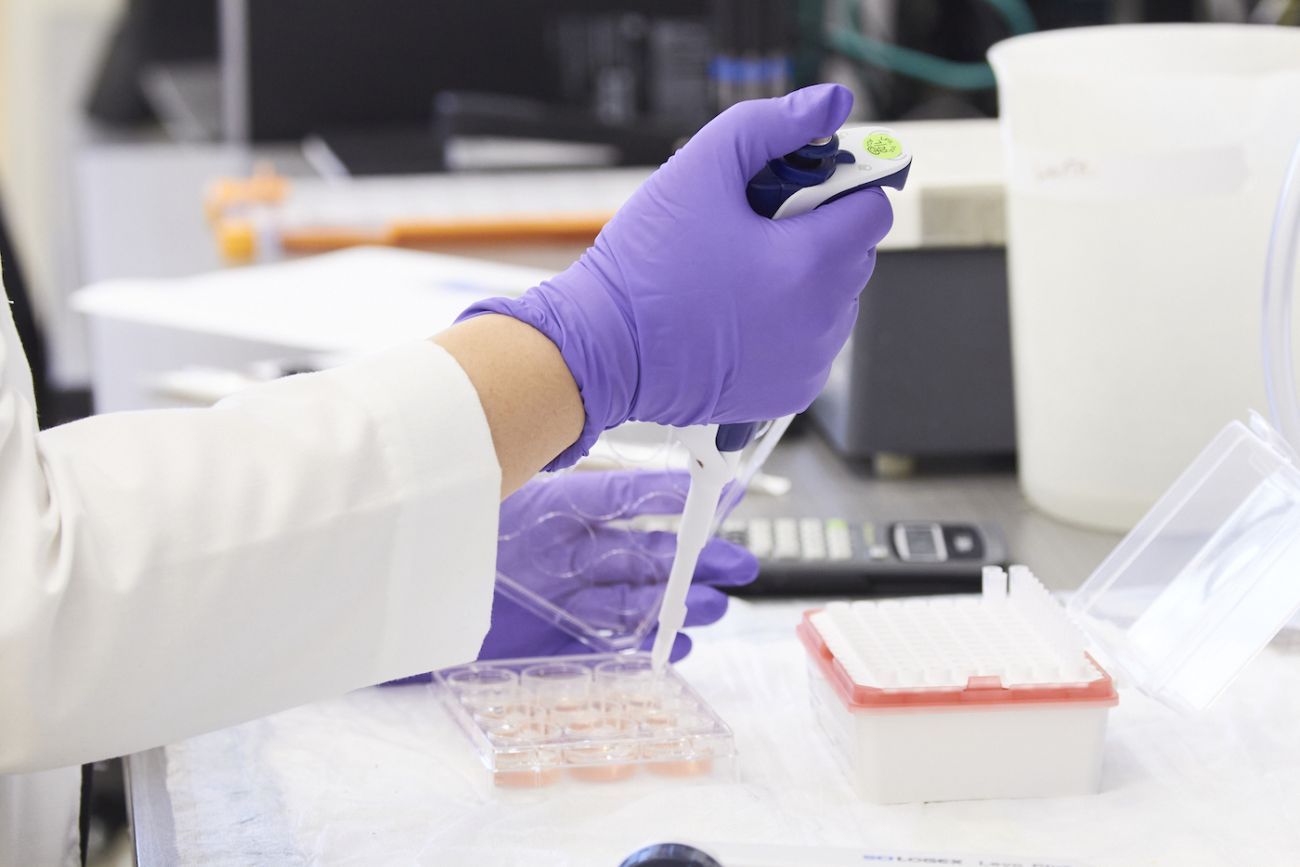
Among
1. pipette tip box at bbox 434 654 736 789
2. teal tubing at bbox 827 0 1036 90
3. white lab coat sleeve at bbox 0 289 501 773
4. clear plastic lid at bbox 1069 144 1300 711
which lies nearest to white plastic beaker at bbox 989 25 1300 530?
clear plastic lid at bbox 1069 144 1300 711

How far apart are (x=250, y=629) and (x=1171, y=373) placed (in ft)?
2.16

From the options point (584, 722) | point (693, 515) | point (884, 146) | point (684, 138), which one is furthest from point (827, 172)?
point (684, 138)

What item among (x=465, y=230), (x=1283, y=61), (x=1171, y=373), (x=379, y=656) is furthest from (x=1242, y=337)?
(x=465, y=230)

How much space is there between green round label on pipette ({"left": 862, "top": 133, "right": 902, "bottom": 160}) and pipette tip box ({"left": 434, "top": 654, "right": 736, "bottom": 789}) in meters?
0.29

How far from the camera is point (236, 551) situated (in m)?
0.64

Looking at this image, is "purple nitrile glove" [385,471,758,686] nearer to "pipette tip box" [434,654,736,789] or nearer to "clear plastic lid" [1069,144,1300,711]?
"pipette tip box" [434,654,736,789]

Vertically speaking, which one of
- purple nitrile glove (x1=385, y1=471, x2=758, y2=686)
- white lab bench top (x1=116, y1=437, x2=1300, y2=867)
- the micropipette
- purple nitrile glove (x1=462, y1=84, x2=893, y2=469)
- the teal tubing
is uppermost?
the micropipette

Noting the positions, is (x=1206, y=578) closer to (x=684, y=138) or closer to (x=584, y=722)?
A: (x=584, y=722)

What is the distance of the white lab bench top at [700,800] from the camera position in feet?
2.27

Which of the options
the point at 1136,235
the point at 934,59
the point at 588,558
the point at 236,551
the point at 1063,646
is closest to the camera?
the point at 236,551

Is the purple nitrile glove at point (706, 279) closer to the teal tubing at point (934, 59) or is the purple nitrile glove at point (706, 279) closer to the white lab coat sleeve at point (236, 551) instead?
the white lab coat sleeve at point (236, 551)

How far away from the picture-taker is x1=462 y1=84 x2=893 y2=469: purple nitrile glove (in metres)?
0.72

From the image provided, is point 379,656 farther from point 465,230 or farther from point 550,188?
point 550,188

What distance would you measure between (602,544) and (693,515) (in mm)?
103
